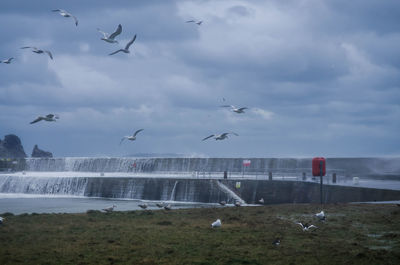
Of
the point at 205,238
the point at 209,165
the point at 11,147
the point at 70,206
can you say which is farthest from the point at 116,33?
the point at 11,147

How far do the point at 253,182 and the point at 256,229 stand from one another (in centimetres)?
2454

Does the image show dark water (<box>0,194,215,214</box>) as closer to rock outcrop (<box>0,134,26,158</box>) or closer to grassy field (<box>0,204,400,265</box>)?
grassy field (<box>0,204,400,265</box>)

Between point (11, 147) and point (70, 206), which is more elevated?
point (11, 147)

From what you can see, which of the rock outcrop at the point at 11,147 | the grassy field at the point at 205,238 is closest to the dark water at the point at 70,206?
the grassy field at the point at 205,238

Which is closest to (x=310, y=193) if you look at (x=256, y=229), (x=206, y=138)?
(x=206, y=138)

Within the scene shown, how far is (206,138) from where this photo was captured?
28562 millimetres

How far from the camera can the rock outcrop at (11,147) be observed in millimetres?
119188

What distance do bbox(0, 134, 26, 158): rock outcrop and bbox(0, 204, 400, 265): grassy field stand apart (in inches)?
3955

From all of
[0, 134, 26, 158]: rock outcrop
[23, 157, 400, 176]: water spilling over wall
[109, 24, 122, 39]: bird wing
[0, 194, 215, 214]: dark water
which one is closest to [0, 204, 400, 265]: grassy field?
[109, 24, 122, 39]: bird wing

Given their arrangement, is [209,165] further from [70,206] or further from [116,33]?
[116,33]

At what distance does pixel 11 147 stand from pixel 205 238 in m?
111

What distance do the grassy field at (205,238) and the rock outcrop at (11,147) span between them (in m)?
100

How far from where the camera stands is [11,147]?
121 m

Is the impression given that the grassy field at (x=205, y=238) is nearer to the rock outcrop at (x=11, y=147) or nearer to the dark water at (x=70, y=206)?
the dark water at (x=70, y=206)
